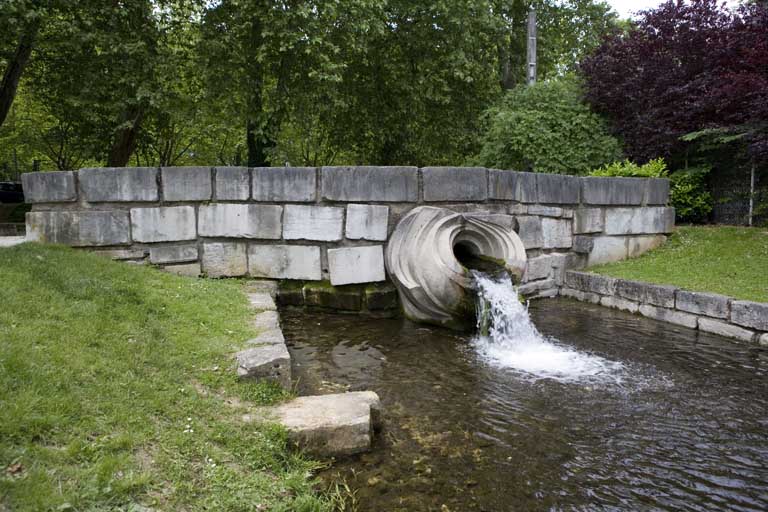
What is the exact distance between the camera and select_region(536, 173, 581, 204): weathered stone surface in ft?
24.6

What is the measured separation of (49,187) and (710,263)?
8361 millimetres

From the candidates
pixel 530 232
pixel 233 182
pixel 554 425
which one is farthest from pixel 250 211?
pixel 554 425

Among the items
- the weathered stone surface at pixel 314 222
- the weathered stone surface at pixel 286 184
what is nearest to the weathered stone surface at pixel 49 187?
the weathered stone surface at pixel 286 184

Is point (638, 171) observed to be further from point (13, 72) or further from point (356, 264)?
point (13, 72)

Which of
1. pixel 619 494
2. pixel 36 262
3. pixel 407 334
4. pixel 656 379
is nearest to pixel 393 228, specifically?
pixel 407 334

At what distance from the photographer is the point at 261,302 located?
215 inches

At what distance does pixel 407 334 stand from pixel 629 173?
506cm

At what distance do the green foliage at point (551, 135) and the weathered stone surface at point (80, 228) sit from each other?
24.9ft

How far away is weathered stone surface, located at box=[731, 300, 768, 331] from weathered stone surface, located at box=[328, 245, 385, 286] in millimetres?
3792

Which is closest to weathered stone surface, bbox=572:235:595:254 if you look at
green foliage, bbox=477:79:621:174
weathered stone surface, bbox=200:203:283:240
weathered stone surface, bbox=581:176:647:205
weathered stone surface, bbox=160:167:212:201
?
weathered stone surface, bbox=581:176:647:205

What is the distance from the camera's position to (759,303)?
215 inches

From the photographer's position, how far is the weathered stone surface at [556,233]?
7664 mm

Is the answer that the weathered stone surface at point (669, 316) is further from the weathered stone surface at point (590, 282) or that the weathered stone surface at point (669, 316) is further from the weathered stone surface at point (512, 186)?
the weathered stone surface at point (512, 186)

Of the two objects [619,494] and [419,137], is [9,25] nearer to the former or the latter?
[419,137]
